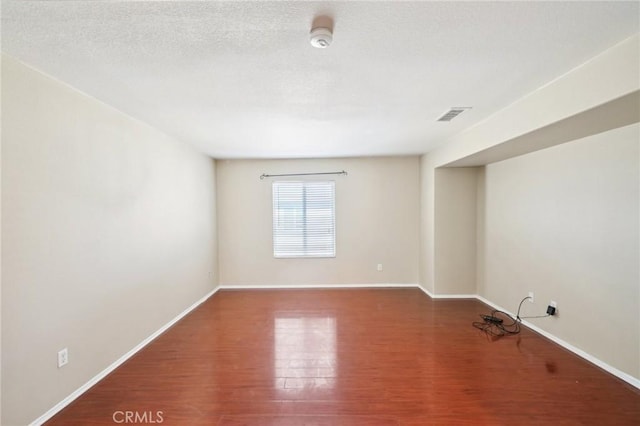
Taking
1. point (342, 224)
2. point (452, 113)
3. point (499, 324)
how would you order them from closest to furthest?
point (452, 113), point (499, 324), point (342, 224)

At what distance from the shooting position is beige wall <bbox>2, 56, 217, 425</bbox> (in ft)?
5.61

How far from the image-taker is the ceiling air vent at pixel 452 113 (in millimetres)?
2588

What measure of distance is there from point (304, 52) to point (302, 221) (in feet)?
12.0

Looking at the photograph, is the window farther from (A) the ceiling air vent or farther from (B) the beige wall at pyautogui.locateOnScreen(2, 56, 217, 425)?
(A) the ceiling air vent

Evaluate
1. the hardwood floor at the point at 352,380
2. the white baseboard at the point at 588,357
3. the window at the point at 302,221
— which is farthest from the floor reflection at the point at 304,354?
the white baseboard at the point at 588,357

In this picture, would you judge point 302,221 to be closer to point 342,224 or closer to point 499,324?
point 342,224

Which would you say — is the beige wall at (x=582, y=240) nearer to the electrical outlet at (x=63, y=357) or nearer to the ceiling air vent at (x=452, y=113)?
the ceiling air vent at (x=452, y=113)

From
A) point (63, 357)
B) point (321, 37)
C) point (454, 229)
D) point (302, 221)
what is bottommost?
point (63, 357)

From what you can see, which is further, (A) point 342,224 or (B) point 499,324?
(A) point 342,224

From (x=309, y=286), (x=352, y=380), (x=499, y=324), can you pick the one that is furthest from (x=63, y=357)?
(x=499, y=324)

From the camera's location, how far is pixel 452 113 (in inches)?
106

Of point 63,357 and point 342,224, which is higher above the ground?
point 342,224

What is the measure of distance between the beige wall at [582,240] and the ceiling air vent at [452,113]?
3.94ft

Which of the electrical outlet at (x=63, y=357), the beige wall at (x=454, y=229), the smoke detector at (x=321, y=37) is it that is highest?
the smoke detector at (x=321, y=37)
